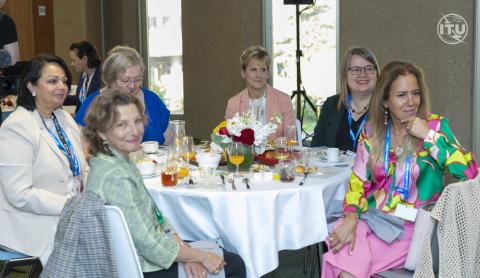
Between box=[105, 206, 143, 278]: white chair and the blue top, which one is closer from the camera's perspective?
box=[105, 206, 143, 278]: white chair

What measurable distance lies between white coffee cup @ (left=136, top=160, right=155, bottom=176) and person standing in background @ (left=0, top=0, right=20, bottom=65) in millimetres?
2272

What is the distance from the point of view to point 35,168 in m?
3.02

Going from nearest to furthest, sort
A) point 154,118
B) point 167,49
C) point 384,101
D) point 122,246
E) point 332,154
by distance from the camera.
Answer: point 122,246 → point 384,101 → point 332,154 → point 154,118 → point 167,49

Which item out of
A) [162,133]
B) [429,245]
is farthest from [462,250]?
[162,133]

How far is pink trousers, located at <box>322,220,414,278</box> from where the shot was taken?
8.82ft

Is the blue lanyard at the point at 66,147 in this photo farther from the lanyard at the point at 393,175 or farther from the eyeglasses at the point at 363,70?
the eyeglasses at the point at 363,70

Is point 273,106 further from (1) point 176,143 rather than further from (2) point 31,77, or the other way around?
(2) point 31,77

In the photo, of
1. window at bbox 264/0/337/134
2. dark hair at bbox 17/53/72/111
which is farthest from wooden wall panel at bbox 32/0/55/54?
dark hair at bbox 17/53/72/111

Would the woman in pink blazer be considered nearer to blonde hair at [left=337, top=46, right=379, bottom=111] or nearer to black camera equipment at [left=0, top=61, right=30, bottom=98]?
blonde hair at [left=337, top=46, right=379, bottom=111]

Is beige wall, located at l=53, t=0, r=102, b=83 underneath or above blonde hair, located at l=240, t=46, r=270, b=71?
above

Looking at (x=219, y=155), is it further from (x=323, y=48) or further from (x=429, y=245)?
(x=323, y=48)

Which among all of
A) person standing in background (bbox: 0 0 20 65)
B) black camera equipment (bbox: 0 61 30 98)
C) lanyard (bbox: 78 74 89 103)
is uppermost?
person standing in background (bbox: 0 0 20 65)

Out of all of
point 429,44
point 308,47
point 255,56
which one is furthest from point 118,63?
point 308,47

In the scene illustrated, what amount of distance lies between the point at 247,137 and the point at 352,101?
116 centimetres
